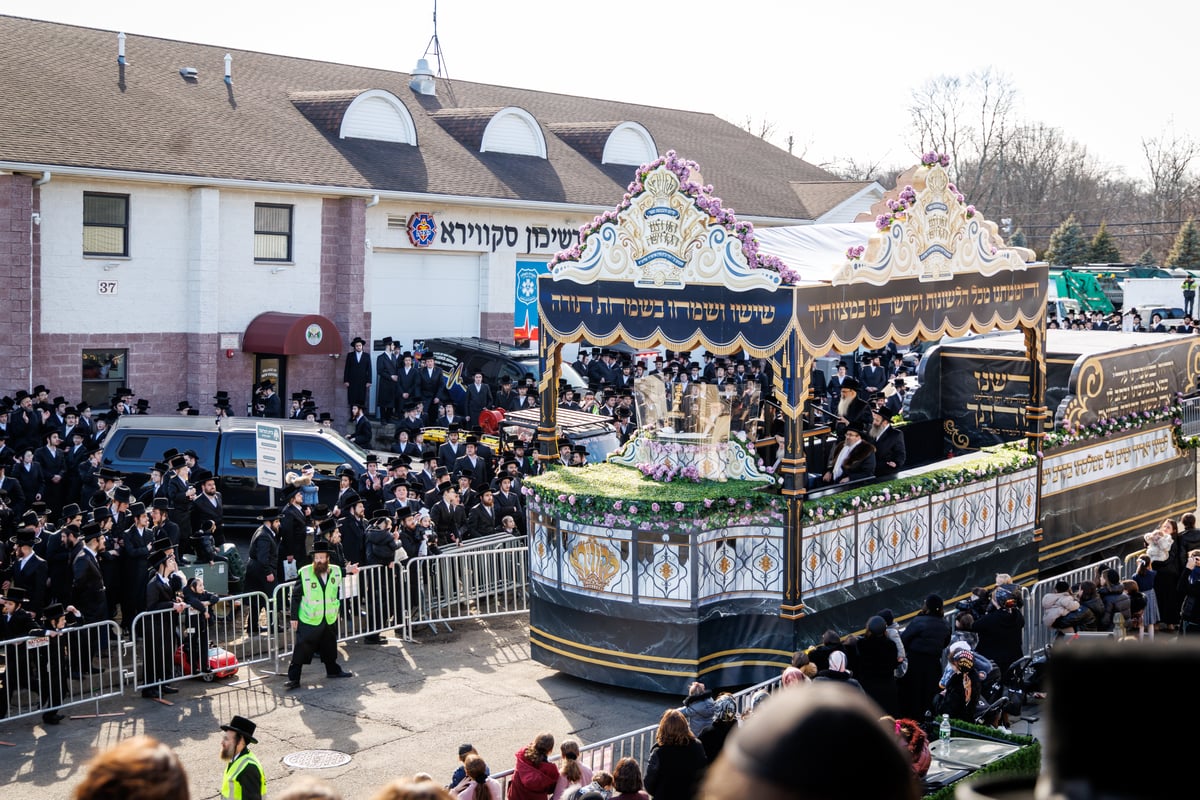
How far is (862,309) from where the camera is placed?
1359 centimetres

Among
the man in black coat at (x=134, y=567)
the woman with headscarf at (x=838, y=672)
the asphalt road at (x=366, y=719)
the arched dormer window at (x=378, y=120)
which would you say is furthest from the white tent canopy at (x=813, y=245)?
the arched dormer window at (x=378, y=120)

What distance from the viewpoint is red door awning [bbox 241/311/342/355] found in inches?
1046

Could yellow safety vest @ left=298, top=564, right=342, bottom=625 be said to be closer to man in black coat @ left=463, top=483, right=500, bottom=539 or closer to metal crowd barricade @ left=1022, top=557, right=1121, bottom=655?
man in black coat @ left=463, top=483, right=500, bottom=539

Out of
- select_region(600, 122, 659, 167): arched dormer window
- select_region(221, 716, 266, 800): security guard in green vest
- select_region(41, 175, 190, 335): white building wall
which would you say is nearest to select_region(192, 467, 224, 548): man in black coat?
select_region(221, 716, 266, 800): security guard in green vest

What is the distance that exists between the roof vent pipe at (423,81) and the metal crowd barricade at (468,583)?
22.5 metres

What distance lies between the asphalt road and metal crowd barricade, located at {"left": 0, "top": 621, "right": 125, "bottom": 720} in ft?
0.58

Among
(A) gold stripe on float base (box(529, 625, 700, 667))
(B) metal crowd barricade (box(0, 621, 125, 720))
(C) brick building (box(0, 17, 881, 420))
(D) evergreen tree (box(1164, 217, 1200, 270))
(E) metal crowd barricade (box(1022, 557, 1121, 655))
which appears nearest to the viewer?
(B) metal crowd barricade (box(0, 621, 125, 720))

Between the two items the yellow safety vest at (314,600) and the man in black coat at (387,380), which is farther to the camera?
the man in black coat at (387,380)

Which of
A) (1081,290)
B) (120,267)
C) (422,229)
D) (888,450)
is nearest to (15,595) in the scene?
(888,450)

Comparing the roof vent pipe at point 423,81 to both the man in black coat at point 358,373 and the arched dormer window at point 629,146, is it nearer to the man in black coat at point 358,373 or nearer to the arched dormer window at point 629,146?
the arched dormer window at point 629,146

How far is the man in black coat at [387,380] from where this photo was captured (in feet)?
90.6

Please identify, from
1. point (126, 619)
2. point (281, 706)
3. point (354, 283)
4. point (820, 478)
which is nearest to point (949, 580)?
point (820, 478)

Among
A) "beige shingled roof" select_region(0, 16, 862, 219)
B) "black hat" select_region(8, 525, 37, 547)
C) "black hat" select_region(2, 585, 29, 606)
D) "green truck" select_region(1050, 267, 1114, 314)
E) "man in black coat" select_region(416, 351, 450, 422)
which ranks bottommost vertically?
"black hat" select_region(2, 585, 29, 606)

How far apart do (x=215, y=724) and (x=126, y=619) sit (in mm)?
2566
